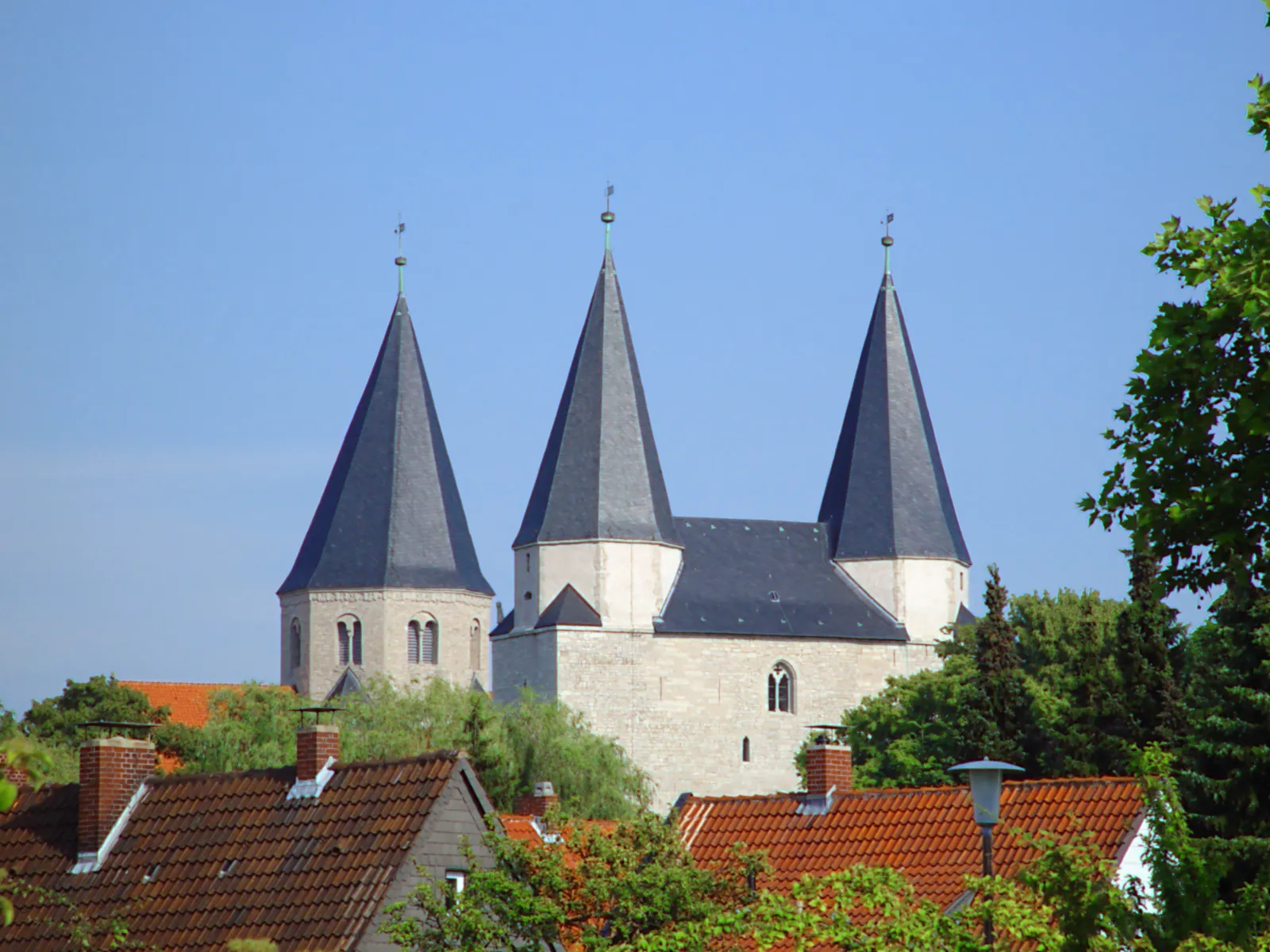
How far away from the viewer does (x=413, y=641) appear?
75.8m

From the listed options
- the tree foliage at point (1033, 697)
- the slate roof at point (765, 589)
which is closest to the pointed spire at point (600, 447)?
the slate roof at point (765, 589)

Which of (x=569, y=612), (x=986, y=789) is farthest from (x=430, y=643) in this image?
(x=986, y=789)

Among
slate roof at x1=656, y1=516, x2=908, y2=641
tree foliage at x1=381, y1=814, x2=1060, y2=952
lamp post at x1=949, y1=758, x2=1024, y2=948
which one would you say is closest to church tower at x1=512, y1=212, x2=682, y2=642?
slate roof at x1=656, y1=516, x2=908, y2=641

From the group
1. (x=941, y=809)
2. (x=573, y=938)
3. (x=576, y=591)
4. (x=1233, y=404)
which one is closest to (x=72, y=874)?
(x=573, y=938)

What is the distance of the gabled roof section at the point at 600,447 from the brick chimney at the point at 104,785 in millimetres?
46321

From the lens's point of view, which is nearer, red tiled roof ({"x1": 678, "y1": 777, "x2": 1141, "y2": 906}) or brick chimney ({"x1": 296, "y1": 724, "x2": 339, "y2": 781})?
brick chimney ({"x1": 296, "y1": 724, "x2": 339, "y2": 781})

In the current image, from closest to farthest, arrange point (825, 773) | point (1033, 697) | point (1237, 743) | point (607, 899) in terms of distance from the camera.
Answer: point (607, 899) → point (825, 773) → point (1237, 743) → point (1033, 697)

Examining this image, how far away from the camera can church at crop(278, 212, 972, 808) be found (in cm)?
6788

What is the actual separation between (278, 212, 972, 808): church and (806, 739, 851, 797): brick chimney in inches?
1575

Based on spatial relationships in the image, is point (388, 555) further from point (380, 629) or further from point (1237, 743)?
point (1237, 743)

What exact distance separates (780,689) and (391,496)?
14938 millimetres

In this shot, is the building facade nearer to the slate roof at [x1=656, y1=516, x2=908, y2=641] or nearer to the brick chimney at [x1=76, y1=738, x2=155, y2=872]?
the slate roof at [x1=656, y1=516, x2=908, y2=641]

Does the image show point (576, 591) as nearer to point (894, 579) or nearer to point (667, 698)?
point (667, 698)

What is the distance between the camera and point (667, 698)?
67812 millimetres
